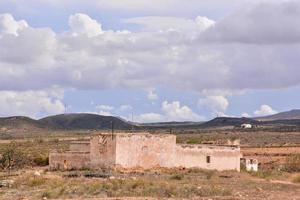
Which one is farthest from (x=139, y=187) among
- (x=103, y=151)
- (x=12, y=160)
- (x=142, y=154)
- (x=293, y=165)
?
(x=293, y=165)

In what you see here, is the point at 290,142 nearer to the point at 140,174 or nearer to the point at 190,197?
the point at 140,174

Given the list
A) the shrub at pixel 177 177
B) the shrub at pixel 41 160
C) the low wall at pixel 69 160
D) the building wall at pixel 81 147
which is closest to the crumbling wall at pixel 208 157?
the shrub at pixel 177 177

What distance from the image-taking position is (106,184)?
38719 millimetres

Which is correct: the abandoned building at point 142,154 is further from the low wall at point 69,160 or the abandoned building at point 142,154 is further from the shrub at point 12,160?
the shrub at point 12,160

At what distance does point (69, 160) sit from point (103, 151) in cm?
423

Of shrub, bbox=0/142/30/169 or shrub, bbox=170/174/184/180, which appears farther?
shrub, bbox=0/142/30/169

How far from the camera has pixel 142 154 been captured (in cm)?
5094

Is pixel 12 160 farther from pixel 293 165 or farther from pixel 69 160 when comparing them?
pixel 293 165

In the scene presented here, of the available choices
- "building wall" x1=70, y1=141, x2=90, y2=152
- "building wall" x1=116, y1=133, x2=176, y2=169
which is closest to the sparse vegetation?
"building wall" x1=70, y1=141, x2=90, y2=152

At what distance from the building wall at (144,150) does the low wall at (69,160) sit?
11.2 feet

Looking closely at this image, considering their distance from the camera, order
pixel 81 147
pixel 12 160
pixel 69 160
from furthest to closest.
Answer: pixel 12 160 < pixel 81 147 < pixel 69 160

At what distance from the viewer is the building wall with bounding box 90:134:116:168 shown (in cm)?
4956

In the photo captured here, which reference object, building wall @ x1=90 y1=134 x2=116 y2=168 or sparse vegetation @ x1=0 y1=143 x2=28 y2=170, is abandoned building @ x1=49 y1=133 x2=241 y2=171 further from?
sparse vegetation @ x1=0 y1=143 x2=28 y2=170

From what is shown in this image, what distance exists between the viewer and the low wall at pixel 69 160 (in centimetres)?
5209
